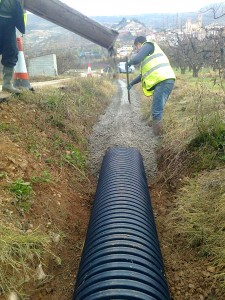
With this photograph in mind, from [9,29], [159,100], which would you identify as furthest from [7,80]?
[159,100]

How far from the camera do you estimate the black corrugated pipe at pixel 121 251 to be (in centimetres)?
179

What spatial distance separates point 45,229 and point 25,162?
0.90 metres

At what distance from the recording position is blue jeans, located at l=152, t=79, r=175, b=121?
18.4 ft

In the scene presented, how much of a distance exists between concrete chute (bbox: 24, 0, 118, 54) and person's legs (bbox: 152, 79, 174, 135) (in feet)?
4.16

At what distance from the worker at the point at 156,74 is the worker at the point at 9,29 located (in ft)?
6.69

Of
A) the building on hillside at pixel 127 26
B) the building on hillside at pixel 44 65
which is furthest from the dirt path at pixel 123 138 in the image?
the building on hillside at pixel 44 65

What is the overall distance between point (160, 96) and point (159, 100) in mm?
75

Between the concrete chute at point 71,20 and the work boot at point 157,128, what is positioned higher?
the concrete chute at point 71,20

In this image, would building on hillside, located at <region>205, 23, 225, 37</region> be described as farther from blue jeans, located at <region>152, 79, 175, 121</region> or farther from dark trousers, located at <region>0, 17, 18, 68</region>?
dark trousers, located at <region>0, 17, 18, 68</region>

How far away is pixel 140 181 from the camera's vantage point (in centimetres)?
342

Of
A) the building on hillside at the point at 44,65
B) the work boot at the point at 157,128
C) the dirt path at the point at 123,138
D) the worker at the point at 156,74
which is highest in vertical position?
the worker at the point at 156,74

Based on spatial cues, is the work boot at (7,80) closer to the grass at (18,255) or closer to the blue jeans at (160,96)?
the blue jeans at (160,96)

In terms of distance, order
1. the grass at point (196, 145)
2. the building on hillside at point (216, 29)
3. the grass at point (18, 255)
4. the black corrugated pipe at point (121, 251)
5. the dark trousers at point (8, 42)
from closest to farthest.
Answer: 1. the black corrugated pipe at point (121, 251)
2. the grass at point (18, 255)
3. the grass at point (196, 145)
4. the dark trousers at point (8, 42)
5. the building on hillside at point (216, 29)

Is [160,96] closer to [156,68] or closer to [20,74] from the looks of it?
[156,68]
